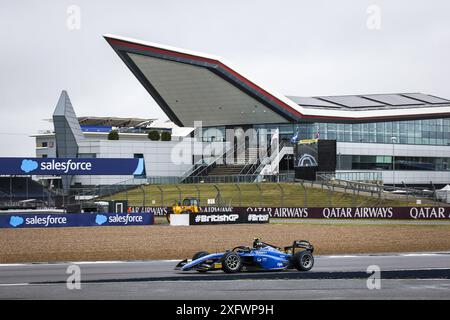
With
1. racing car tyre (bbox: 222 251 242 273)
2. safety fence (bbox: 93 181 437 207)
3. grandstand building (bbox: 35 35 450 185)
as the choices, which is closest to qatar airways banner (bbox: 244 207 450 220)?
safety fence (bbox: 93 181 437 207)

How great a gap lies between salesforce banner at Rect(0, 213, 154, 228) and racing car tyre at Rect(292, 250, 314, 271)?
25.0 meters

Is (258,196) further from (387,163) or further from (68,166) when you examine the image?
(68,166)

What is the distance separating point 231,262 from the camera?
64.1 feet

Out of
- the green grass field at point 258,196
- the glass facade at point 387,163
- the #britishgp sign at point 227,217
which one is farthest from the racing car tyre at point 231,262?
the glass facade at point 387,163

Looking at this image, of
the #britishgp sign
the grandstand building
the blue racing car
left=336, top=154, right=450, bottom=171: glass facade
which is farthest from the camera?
left=336, top=154, right=450, bottom=171: glass facade

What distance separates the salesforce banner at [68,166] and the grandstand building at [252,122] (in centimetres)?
3810

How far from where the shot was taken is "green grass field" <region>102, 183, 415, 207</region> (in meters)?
62.3

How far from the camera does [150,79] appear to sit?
9150 centimetres

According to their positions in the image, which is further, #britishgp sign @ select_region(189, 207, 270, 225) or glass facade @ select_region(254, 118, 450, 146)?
glass facade @ select_region(254, 118, 450, 146)

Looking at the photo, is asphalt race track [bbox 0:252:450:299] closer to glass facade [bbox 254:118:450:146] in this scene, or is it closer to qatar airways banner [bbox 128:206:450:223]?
qatar airways banner [bbox 128:206:450:223]

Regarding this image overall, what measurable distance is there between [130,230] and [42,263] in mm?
16871

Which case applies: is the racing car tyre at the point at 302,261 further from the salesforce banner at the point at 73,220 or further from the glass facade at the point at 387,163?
the glass facade at the point at 387,163
